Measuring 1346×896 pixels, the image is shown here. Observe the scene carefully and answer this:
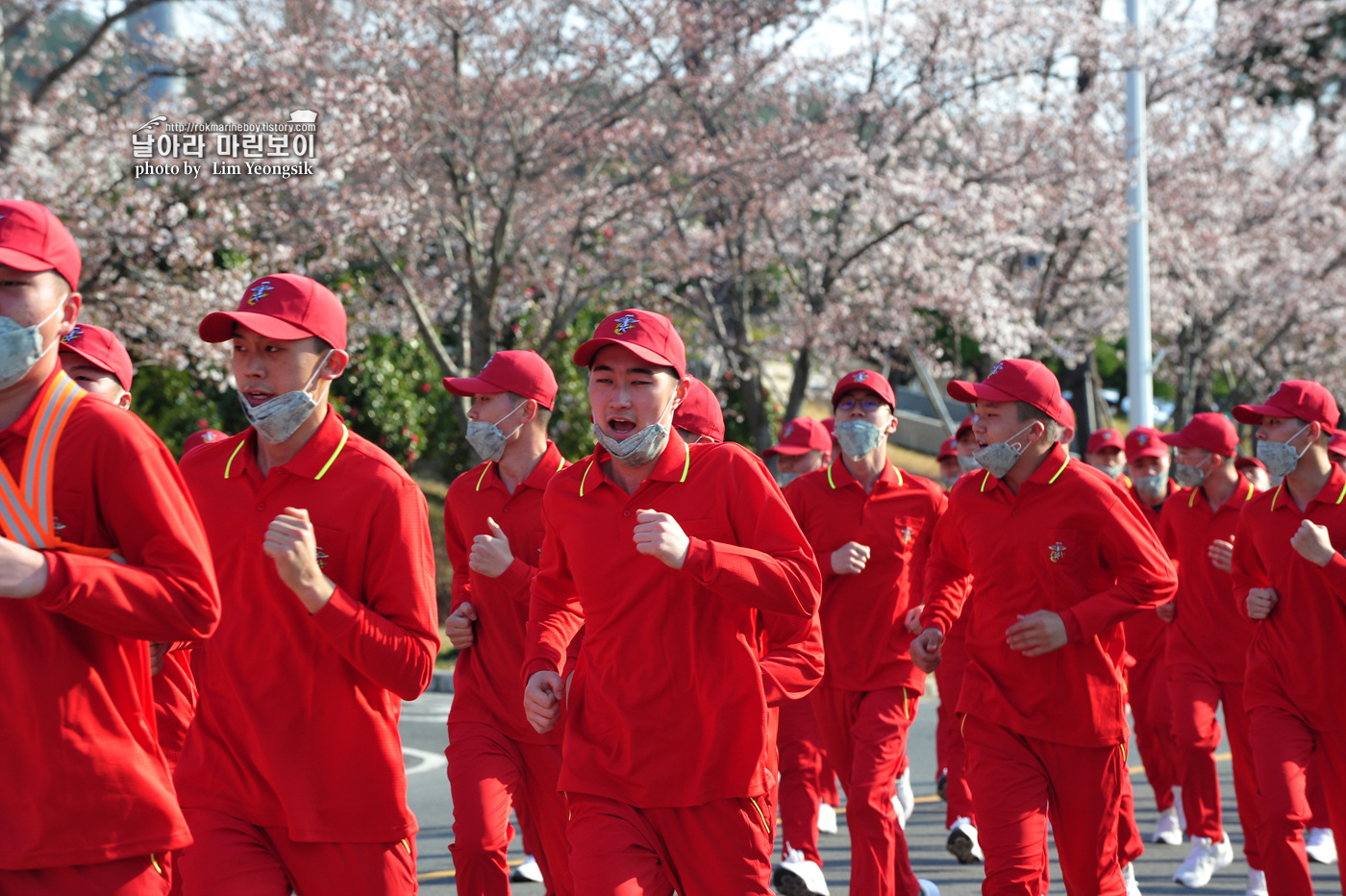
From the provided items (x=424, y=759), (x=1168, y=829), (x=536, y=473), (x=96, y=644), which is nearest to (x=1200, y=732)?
(x=1168, y=829)

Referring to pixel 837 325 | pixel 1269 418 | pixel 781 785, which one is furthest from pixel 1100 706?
pixel 837 325

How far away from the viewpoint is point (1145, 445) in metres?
10.2

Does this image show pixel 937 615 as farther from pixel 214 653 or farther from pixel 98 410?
pixel 98 410

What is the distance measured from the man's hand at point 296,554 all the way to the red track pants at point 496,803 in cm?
240

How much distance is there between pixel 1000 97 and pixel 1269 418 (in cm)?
1485

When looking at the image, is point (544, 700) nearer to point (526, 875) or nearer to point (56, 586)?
point (56, 586)

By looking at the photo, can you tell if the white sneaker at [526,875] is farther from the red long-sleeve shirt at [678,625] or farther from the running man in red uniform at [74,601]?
the running man in red uniform at [74,601]

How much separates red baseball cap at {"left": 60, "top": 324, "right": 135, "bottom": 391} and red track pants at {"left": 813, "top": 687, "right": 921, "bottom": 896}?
12.1 ft

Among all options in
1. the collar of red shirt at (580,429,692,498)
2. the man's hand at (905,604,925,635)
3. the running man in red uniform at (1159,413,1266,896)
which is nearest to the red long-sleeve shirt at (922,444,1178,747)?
the man's hand at (905,604,925,635)

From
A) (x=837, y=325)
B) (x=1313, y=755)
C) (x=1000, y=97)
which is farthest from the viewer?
(x=1000, y=97)

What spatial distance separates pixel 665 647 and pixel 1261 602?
351 cm

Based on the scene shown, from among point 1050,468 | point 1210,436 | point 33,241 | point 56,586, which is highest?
point 33,241

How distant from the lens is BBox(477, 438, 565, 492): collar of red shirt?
6363mm

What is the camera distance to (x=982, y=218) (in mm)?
17969
